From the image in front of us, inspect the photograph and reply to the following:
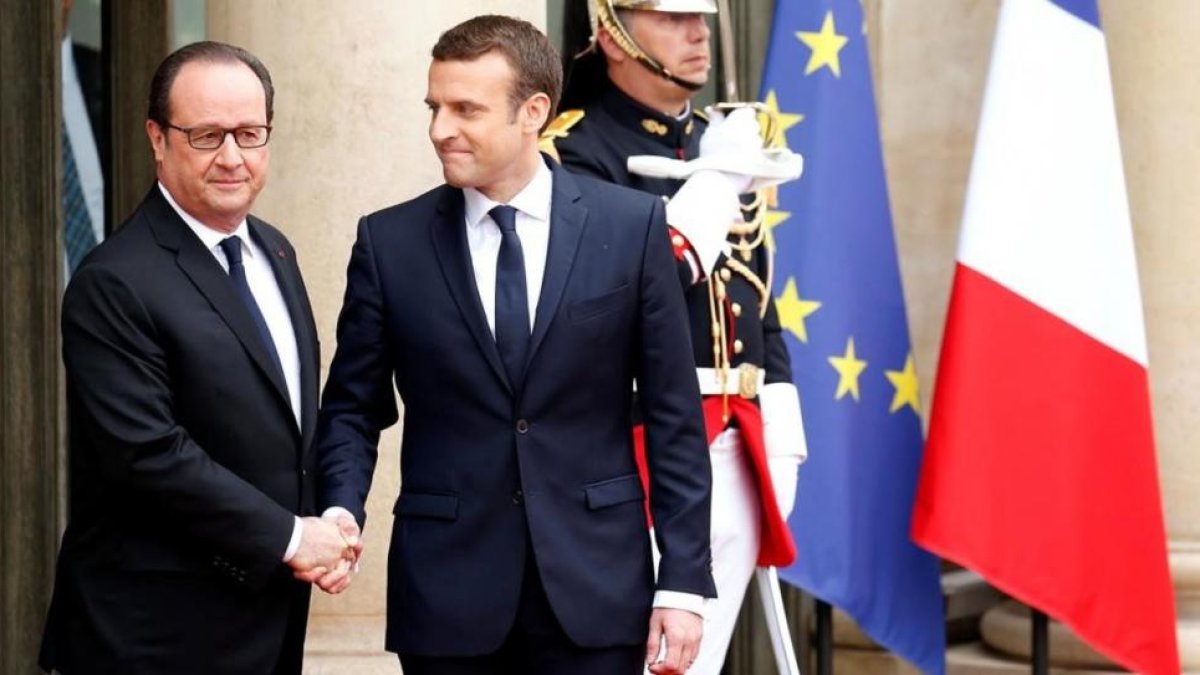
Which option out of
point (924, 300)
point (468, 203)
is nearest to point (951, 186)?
point (924, 300)

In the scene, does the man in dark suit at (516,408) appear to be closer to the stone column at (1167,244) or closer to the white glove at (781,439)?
the white glove at (781,439)

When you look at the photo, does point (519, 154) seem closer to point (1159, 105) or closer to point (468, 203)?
point (468, 203)

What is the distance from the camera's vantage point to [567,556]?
425 cm

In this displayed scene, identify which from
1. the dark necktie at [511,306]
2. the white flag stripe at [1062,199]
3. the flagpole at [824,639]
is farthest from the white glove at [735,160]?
the flagpole at [824,639]

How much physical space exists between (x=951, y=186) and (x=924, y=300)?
1.13 feet

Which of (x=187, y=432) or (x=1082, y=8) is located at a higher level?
(x=1082, y=8)

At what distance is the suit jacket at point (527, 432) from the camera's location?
425 centimetres

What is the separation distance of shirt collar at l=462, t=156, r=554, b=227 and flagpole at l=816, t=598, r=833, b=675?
2.78 meters

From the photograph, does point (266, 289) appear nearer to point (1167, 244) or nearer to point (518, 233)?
point (518, 233)

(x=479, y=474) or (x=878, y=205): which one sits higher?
(x=878, y=205)

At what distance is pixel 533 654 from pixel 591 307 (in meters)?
0.57

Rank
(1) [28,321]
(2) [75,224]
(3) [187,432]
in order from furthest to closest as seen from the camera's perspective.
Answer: (2) [75,224]
(1) [28,321]
(3) [187,432]

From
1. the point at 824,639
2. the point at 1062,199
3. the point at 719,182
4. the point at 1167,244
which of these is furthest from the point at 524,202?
the point at 1167,244

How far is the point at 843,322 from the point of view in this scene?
6.86 metres
